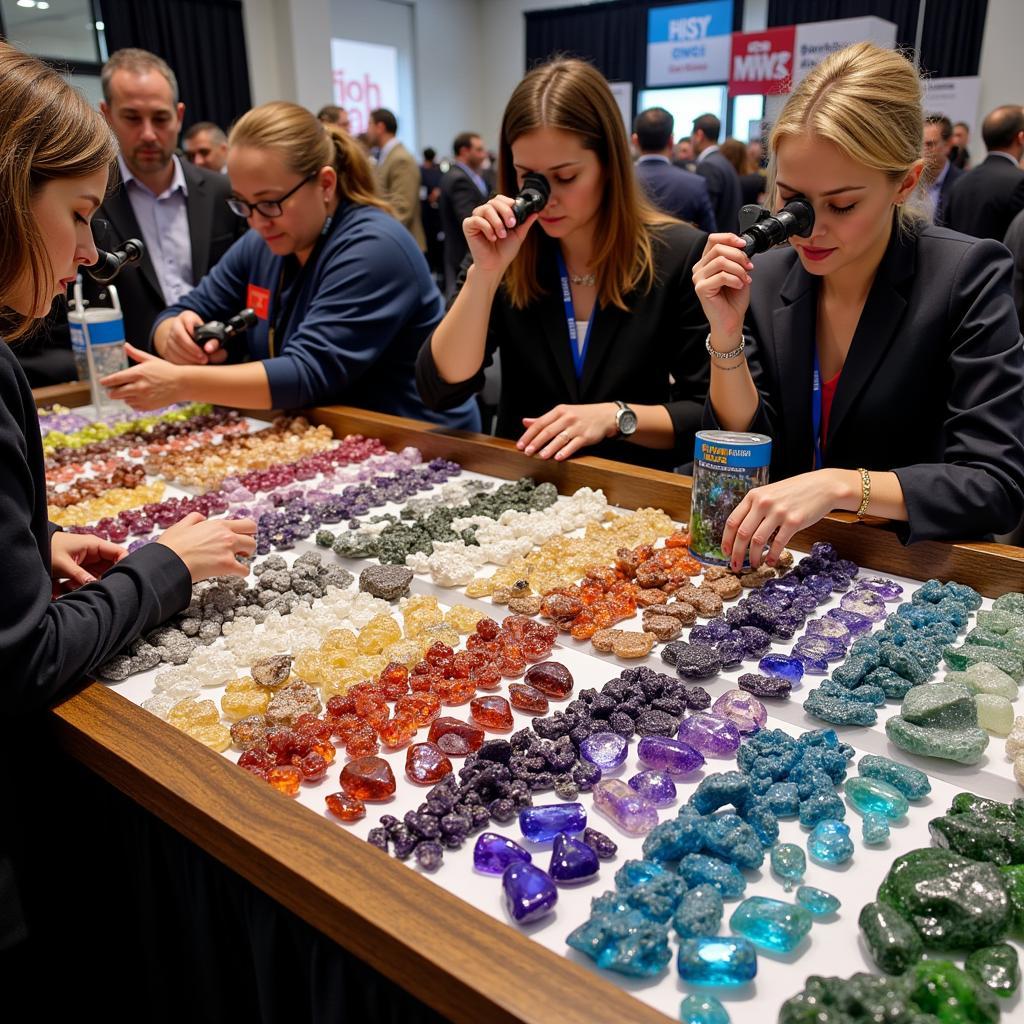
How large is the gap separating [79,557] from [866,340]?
1334 millimetres

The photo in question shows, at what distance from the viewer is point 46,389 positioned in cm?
251

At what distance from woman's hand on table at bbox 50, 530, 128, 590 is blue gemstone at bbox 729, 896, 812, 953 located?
1010 mm

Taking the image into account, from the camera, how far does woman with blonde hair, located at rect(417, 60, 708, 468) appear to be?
178 centimetres

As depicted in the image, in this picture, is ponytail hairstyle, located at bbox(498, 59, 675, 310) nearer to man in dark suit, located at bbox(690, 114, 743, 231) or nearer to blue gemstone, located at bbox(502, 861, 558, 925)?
blue gemstone, located at bbox(502, 861, 558, 925)

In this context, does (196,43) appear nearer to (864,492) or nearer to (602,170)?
(602,170)

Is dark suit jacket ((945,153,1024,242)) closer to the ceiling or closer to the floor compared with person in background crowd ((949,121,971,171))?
closer to the floor

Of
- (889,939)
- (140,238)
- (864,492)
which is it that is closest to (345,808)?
(889,939)

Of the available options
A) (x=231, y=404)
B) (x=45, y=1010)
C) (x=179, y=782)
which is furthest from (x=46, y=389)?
(x=179, y=782)

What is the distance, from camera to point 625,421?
179 cm

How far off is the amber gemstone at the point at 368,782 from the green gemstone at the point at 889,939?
0.44m

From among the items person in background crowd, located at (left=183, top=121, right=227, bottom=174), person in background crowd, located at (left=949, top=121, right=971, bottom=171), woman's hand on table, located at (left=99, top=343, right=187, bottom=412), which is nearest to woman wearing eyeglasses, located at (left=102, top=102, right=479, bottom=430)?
woman's hand on table, located at (left=99, top=343, right=187, bottom=412)

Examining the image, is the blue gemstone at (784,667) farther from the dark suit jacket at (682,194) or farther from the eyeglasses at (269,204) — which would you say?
the dark suit jacket at (682,194)

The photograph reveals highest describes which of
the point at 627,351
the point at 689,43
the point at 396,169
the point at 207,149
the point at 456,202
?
the point at 689,43

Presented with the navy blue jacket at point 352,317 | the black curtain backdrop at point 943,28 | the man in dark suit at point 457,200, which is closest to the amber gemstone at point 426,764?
the navy blue jacket at point 352,317
